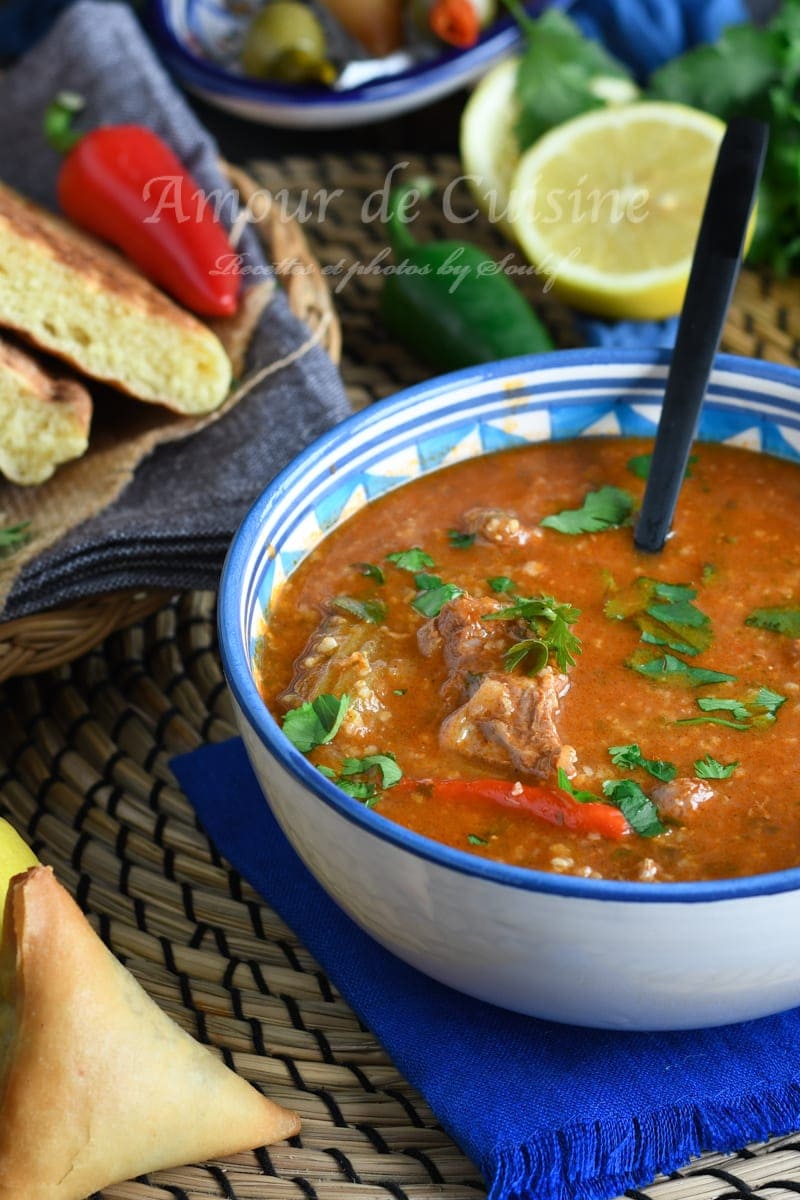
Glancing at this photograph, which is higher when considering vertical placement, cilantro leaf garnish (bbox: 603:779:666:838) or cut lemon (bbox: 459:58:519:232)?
cilantro leaf garnish (bbox: 603:779:666:838)

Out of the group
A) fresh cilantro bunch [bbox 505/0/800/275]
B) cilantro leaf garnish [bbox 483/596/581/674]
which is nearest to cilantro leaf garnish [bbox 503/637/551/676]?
cilantro leaf garnish [bbox 483/596/581/674]

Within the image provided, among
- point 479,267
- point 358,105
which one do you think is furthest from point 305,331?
point 358,105

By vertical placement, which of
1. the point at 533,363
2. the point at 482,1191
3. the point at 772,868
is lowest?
the point at 482,1191

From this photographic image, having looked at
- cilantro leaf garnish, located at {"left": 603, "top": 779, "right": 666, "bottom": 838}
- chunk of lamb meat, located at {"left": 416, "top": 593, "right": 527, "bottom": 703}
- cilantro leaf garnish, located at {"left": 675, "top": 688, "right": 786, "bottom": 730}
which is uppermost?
chunk of lamb meat, located at {"left": 416, "top": 593, "right": 527, "bottom": 703}

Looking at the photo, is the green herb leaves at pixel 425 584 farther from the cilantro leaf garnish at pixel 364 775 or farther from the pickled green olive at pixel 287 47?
the pickled green olive at pixel 287 47

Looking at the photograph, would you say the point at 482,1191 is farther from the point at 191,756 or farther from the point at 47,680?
the point at 47,680

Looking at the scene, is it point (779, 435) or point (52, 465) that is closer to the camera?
point (779, 435)

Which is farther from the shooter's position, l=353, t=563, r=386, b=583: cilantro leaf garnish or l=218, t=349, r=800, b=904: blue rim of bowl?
l=353, t=563, r=386, b=583: cilantro leaf garnish

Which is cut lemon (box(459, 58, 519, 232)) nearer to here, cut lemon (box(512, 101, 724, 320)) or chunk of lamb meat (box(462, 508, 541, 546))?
cut lemon (box(512, 101, 724, 320))
